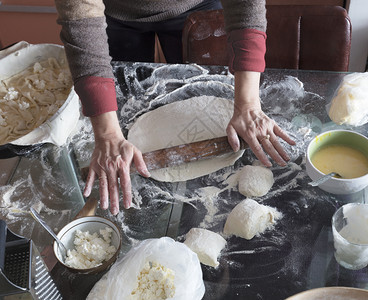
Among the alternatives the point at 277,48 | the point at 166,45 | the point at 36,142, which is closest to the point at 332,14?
the point at 277,48

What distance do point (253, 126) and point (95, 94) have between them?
525 mm

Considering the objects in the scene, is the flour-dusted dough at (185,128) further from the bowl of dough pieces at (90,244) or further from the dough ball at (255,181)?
the bowl of dough pieces at (90,244)

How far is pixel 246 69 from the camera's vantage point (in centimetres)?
136

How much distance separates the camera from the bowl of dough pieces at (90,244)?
1.00 m

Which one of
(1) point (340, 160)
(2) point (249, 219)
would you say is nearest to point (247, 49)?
(1) point (340, 160)

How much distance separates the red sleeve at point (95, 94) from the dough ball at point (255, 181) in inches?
19.0

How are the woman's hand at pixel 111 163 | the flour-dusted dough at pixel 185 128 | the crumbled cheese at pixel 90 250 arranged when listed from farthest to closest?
1. the flour-dusted dough at pixel 185 128
2. the woman's hand at pixel 111 163
3. the crumbled cheese at pixel 90 250

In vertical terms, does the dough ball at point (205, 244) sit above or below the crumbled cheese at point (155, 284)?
below

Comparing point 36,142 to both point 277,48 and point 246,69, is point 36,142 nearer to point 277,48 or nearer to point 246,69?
point 246,69

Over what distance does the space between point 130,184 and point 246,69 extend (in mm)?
559

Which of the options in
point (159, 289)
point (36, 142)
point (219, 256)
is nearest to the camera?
point (159, 289)

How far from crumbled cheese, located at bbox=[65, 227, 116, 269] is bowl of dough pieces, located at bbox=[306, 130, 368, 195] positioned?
60 cm

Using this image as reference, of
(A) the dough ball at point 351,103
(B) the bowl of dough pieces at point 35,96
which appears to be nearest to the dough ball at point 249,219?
(A) the dough ball at point 351,103

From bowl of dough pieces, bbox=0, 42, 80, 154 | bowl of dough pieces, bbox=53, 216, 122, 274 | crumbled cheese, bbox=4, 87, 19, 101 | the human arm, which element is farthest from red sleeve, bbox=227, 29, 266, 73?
crumbled cheese, bbox=4, 87, 19, 101
